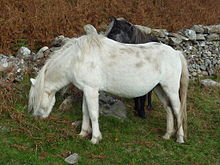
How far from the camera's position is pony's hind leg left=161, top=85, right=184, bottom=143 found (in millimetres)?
4527

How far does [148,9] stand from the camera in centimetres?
1008

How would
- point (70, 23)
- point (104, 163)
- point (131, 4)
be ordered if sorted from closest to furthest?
point (104, 163)
point (70, 23)
point (131, 4)

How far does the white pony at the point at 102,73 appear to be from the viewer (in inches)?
163

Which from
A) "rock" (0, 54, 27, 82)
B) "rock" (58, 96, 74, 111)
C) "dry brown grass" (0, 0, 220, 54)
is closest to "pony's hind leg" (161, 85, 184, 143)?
"rock" (58, 96, 74, 111)

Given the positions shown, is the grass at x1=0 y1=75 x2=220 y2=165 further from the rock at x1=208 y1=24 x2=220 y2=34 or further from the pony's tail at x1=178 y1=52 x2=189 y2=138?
the rock at x1=208 y1=24 x2=220 y2=34

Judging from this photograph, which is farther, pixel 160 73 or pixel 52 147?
pixel 160 73

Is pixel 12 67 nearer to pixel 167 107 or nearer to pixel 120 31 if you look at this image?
pixel 120 31

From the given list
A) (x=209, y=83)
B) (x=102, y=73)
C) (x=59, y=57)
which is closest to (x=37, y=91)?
(x=59, y=57)

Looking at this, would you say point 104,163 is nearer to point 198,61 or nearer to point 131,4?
point 198,61

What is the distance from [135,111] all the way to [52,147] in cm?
225

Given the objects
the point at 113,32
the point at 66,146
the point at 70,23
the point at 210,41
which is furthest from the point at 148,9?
the point at 66,146

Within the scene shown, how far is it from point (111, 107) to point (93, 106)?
4.42ft

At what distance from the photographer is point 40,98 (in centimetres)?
436

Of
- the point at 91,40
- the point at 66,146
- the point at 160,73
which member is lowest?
the point at 66,146
